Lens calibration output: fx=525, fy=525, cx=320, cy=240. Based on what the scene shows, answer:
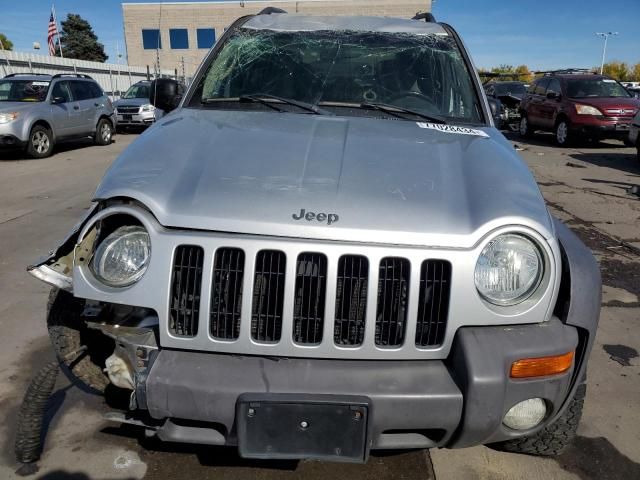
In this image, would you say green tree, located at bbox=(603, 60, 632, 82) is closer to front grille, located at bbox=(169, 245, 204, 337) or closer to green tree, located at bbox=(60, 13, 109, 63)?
green tree, located at bbox=(60, 13, 109, 63)

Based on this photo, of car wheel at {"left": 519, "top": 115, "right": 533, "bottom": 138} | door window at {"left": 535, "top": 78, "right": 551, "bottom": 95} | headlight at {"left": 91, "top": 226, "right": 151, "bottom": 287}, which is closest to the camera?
headlight at {"left": 91, "top": 226, "right": 151, "bottom": 287}

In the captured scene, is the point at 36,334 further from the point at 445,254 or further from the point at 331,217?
the point at 445,254

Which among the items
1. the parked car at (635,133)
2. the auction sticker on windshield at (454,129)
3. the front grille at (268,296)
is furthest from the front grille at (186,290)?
the parked car at (635,133)

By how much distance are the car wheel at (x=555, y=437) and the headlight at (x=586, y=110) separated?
1301cm

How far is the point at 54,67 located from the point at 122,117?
7256mm

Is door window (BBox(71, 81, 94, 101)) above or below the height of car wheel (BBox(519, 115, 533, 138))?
above

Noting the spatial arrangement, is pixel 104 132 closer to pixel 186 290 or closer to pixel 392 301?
pixel 186 290

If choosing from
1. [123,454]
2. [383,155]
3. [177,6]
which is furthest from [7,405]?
[177,6]

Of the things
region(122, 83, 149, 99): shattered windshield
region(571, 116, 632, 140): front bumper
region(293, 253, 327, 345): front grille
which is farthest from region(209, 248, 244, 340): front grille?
region(122, 83, 149, 99): shattered windshield

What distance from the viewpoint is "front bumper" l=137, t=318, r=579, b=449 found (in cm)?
182

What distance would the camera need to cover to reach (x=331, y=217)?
1.95 meters

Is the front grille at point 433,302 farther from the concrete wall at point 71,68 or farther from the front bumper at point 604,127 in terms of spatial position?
the concrete wall at point 71,68

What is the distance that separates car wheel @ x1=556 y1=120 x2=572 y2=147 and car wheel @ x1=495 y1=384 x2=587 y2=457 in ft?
43.8

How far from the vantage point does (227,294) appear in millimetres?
1947
